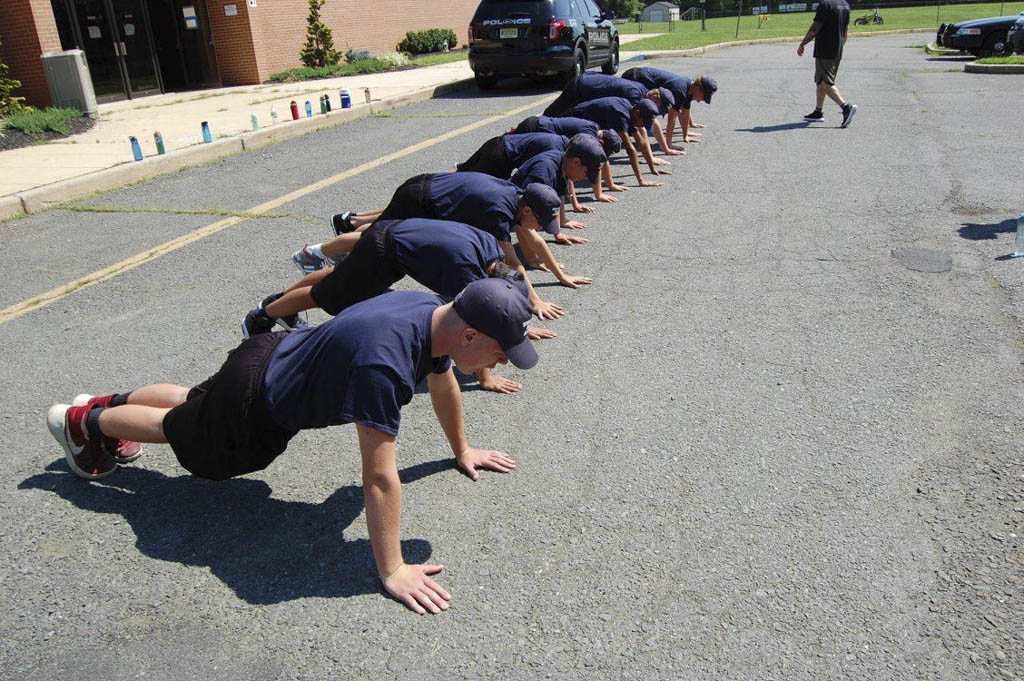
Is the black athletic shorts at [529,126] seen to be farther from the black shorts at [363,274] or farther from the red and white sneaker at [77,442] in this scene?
the red and white sneaker at [77,442]

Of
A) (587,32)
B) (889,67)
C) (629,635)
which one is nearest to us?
(629,635)

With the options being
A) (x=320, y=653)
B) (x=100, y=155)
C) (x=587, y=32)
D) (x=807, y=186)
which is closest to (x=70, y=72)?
(x=100, y=155)

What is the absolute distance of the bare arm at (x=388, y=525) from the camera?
261cm

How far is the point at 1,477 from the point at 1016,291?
20.1 feet

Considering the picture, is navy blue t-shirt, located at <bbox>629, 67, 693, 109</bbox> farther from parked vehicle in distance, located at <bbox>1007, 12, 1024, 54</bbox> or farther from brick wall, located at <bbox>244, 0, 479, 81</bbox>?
parked vehicle in distance, located at <bbox>1007, 12, 1024, 54</bbox>

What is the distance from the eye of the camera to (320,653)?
2520 mm

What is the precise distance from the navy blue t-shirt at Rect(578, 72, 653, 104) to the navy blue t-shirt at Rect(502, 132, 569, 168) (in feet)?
10.3

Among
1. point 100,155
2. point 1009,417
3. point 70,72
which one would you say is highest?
point 70,72

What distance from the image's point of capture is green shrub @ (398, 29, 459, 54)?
2411cm

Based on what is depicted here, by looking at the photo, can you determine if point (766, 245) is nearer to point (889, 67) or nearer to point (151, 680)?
point (151, 680)

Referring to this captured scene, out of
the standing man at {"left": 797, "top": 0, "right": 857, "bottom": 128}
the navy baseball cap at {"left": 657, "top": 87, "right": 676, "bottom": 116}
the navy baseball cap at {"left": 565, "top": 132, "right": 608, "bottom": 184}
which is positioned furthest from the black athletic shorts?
the standing man at {"left": 797, "top": 0, "right": 857, "bottom": 128}

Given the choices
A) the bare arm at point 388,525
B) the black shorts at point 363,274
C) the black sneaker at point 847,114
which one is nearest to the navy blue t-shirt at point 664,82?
the black sneaker at point 847,114

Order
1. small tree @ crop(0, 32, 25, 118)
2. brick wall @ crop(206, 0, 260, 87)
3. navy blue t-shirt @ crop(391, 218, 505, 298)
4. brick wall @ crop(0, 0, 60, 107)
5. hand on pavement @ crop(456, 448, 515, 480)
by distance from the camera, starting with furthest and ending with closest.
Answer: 1. brick wall @ crop(206, 0, 260, 87)
2. brick wall @ crop(0, 0, 60, 107)
3. small tree @ crop(0, 32, 25, 118)
4. navy blue t-shirt @ crop(391, 218, 505, 298)
5. hand on pavement @ crop(456, 448, 515, 480)

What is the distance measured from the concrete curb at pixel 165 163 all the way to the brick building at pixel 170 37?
5.54 meters
